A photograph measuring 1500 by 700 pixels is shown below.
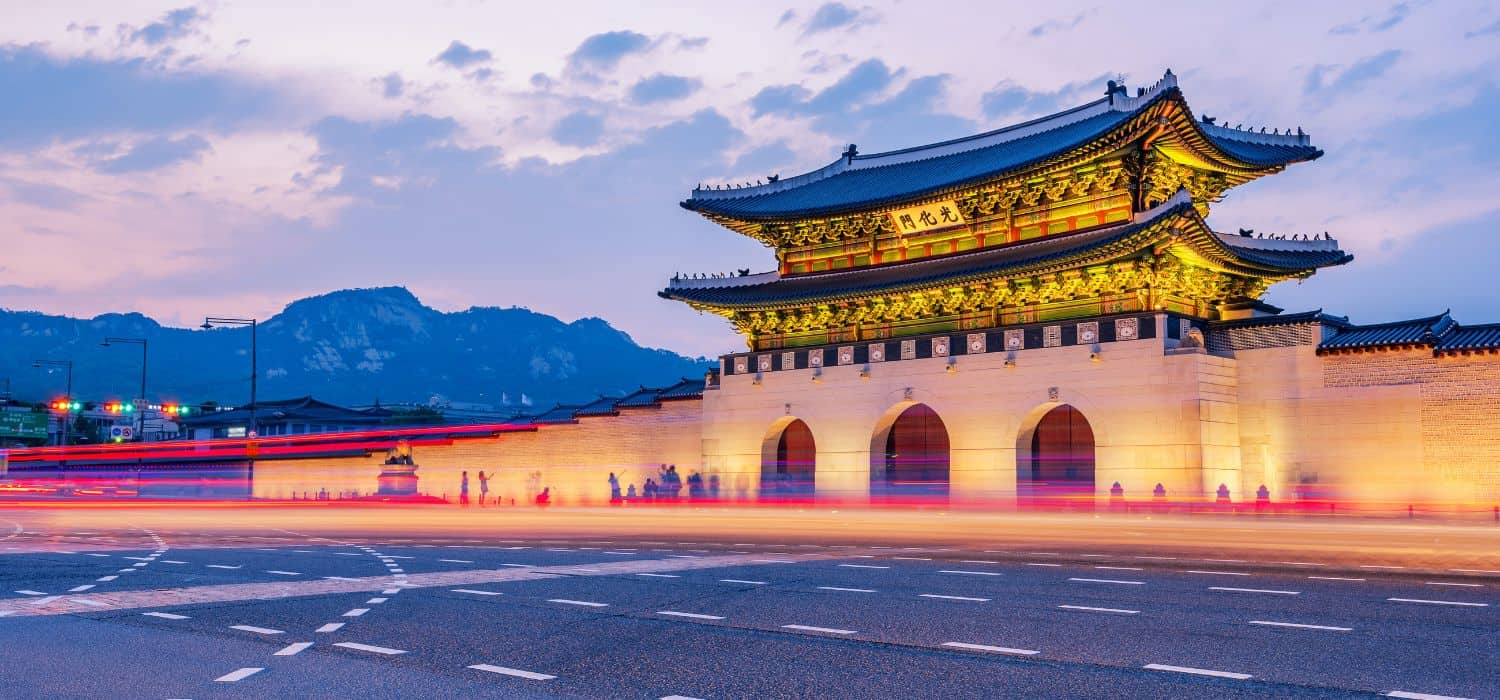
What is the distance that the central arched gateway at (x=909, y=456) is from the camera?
150 ft

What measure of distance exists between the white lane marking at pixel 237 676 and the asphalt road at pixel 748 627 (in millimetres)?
42

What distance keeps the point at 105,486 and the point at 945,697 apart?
68.1 meters

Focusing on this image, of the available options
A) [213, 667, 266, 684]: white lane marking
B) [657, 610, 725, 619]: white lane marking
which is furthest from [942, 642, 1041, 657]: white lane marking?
[213, 667, 266, 684]: white lane marking

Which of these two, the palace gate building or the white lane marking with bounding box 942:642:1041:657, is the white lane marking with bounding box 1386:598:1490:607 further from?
the palace gate building

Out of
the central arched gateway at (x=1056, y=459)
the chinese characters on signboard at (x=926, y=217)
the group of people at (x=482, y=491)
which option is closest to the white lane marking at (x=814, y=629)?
the central arched gateway at (x=1056, y=459)

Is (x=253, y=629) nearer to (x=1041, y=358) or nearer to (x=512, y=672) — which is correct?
(x=512, y=672)

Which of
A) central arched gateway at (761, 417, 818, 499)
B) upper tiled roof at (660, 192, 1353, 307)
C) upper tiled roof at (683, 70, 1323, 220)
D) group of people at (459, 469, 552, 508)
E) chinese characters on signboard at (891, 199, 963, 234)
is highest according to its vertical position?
upper tiled roof at (683, 70, 1323, 220)

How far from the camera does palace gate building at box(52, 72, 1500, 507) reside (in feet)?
119

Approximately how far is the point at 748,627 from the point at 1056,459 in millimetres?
32347

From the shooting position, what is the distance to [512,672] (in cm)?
962

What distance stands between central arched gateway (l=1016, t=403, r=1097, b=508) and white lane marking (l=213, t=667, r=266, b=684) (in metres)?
34.4

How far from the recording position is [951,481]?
145 feet

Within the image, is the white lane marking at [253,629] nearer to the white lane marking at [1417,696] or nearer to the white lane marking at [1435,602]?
the white lane marking at [1417,696]

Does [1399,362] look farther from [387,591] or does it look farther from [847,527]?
[387,591]
